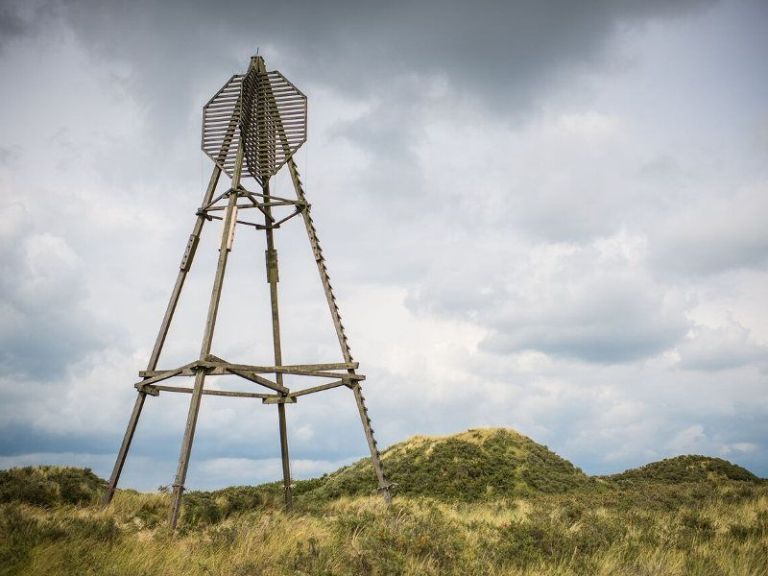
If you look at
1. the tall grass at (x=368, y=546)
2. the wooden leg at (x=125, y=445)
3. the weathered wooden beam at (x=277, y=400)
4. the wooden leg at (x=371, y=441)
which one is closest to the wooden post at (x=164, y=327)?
the wooden leg at (x=125, y=445)

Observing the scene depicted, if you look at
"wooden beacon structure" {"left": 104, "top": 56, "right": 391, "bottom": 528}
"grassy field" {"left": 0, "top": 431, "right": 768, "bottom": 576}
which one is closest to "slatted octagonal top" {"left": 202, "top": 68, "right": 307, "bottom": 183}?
"wooden beacon structure" {"left": 104, "top": 56, "right": 391, "bottom": 528}

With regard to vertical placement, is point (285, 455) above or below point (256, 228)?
below

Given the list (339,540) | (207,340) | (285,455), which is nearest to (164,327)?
(207,340)

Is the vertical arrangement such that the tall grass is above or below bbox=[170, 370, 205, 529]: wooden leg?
below

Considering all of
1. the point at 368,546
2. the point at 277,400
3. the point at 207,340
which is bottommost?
the point at 368,546

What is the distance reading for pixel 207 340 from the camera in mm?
11977

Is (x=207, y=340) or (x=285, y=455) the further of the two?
(x=285, y=455)

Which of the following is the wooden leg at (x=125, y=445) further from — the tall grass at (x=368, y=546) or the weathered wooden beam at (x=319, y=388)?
the weathered wooden beam at (x=319, y=388)

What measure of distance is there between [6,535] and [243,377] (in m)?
5.66

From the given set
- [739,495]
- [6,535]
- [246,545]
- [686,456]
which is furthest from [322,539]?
[686,456]

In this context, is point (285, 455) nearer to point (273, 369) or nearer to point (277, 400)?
point (277, 400)

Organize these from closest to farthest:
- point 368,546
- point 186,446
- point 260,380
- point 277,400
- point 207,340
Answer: point 368,546 → point 186,446 → point 207,340 → point 260,380 → point 277,400

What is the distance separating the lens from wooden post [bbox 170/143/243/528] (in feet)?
36.1

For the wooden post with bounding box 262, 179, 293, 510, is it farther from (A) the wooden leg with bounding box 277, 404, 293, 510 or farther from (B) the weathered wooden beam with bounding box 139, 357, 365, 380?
(B) the weathered wooden beam with bounding box 139, 357, 365, 380
